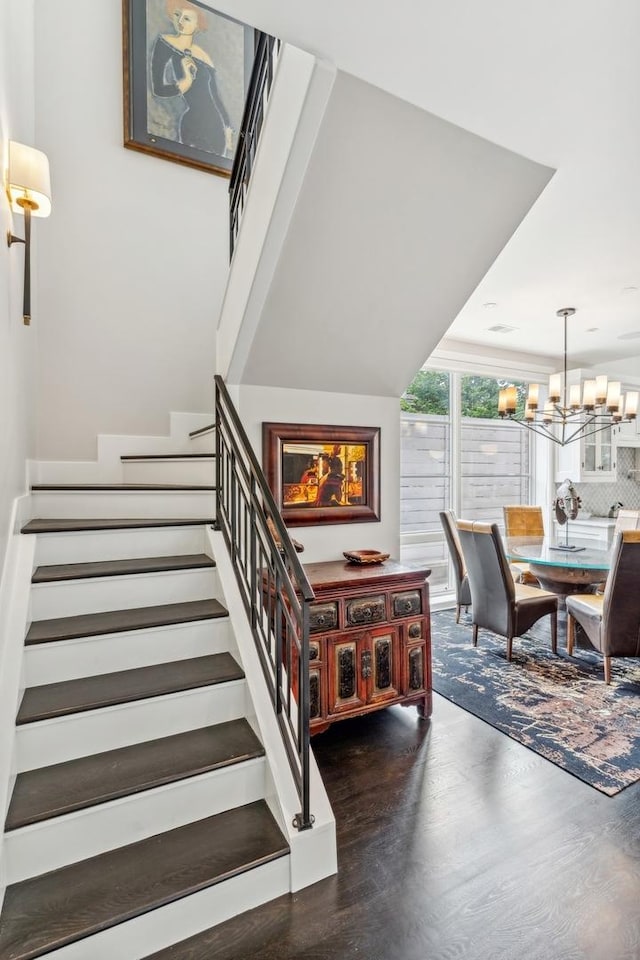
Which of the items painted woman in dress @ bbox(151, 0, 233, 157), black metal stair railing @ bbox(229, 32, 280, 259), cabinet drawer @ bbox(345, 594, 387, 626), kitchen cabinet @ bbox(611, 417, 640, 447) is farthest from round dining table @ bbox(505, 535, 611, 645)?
painted woman in dress @ bbox(151, 0, 233, 157)

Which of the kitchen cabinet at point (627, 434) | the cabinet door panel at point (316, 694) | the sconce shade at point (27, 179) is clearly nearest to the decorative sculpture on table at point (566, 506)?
the kitchen cabinet at point (627, 434)

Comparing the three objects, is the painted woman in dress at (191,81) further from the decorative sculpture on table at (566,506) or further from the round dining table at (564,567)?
the round dining table at (564,567)

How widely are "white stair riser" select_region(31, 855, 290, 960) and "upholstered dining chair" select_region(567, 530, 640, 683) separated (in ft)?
9.01

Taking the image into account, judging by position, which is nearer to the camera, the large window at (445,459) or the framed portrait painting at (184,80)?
the framed portrait painting at (184,80)

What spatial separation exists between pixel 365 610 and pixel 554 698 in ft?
5.08

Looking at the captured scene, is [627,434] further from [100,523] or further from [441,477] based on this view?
[100,523]

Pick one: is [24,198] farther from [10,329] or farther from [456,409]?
[456,409]

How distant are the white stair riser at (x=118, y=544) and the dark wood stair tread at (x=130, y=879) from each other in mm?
1221

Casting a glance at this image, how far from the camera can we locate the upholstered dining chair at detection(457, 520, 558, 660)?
12.0ft

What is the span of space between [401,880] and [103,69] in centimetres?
507

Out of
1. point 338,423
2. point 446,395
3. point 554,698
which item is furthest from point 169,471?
point 446,395

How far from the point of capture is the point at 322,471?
10.1 feet

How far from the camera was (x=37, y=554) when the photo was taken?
2242 mm

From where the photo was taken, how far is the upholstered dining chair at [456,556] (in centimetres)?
432
